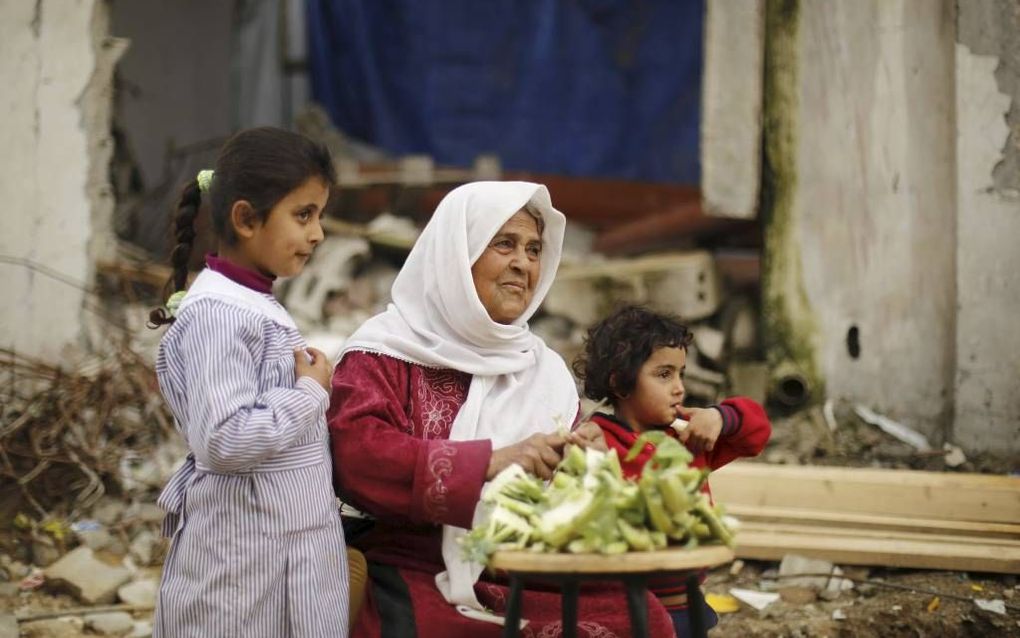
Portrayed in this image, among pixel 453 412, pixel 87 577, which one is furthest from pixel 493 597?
pixel 87 577

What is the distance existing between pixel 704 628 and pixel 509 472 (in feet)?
2.07

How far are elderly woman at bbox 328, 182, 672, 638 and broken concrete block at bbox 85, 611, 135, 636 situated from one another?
1.64m

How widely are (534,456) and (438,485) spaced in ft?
0.86

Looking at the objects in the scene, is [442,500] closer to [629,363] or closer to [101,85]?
[629,363]

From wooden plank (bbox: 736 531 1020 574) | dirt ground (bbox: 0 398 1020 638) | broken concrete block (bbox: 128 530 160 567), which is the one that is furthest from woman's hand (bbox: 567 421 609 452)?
broken concrete block (bbox: 128 530 160 567)

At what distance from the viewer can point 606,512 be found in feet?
8.21

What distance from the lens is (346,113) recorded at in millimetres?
8977

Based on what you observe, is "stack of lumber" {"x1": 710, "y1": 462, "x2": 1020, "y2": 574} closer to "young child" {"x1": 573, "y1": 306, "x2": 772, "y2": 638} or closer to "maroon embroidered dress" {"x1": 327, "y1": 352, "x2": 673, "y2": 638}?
"young child" {"x1": 573, "y1": 306, "x2": 772, "y2": 638}

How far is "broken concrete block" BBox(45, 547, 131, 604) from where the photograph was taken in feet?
15.3

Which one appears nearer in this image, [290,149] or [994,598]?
[290,149]

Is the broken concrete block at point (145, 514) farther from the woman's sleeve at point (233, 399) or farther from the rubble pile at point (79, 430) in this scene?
the woman's sleeve at point (233, 399)

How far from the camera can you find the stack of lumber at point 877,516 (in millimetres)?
4488

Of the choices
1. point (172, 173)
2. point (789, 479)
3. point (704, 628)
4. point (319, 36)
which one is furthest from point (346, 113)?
point (704, 628)

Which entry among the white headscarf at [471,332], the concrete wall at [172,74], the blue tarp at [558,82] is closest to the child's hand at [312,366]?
the white headscarf at [471,332]
